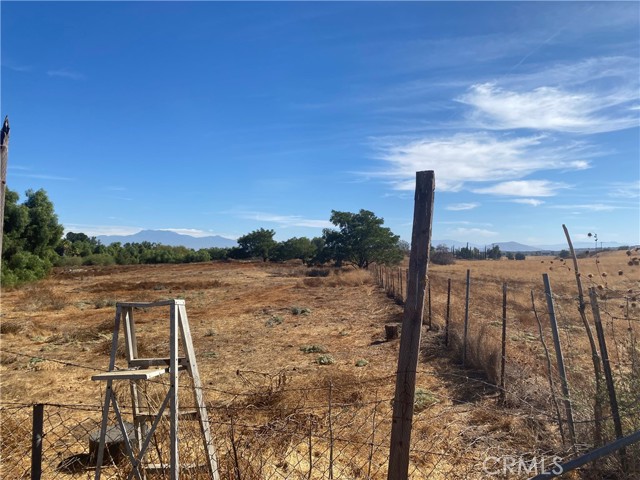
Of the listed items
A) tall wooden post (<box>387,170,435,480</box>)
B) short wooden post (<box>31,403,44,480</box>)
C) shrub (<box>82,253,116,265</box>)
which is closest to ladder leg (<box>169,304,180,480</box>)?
short wooden post (<box>31,403,44,480</box>)

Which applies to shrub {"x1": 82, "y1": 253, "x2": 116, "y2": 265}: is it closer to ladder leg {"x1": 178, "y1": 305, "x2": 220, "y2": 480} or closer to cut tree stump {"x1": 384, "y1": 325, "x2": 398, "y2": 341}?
cut tree stump {"x1": 384, "y1": 325, "x2": 398, "y2": 341}

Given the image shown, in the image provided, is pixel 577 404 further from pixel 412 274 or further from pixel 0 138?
pixel 0 138

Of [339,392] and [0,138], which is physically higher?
[0,138]

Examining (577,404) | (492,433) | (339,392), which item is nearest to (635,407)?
(577,404)

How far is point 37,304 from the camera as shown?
22.3m

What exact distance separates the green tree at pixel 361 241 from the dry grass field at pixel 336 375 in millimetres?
20669

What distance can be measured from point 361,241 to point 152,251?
136 feet

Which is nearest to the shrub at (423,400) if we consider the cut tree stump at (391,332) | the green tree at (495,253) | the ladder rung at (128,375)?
the ladder rung at (128,375)

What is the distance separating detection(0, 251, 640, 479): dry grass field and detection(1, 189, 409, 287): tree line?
344 inches

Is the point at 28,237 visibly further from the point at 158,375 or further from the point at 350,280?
the point at 158,375

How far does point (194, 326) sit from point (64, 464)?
1141cm

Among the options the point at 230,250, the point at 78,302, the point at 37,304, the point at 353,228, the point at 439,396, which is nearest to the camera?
the point at 439,396

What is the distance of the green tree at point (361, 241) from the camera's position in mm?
44500

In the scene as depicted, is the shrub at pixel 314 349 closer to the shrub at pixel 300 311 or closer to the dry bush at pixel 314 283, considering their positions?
the shrub at pixel 300 311
